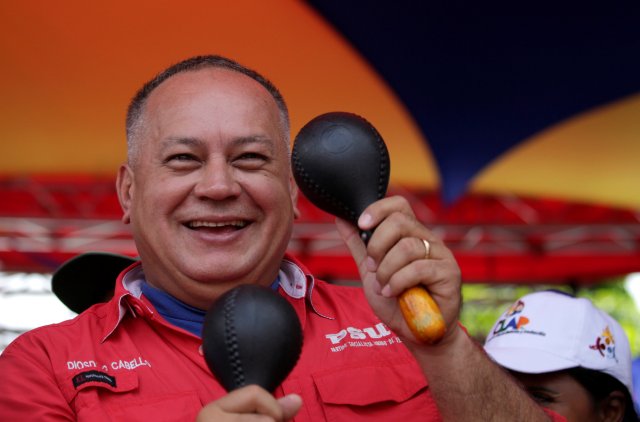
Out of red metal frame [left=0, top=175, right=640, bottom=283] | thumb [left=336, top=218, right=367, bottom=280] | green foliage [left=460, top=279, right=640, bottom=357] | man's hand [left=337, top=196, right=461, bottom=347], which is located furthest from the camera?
green foliage [left=460, top=279, right=640, bottom=357]

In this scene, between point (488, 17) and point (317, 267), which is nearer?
point (488, 17)

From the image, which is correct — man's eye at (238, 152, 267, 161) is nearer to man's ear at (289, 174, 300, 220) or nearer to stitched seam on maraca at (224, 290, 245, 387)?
man's ear at (289, 174, 300, 220)

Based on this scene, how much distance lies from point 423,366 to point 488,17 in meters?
3.89

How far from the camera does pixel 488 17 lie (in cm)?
495

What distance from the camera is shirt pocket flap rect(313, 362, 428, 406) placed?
154cm

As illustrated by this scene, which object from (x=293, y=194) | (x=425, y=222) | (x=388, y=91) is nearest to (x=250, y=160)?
(x=293, y=194)

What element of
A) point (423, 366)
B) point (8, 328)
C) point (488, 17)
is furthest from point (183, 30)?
point (8, 328)

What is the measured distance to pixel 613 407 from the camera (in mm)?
2160

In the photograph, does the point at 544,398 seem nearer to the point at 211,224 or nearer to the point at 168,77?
the point at 211,224

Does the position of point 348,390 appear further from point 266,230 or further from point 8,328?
point 8,328

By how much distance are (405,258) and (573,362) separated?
1112 mm

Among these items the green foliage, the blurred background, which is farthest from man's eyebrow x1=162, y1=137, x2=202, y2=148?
the green foliage

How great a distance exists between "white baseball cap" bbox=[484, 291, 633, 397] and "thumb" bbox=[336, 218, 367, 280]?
0.91m

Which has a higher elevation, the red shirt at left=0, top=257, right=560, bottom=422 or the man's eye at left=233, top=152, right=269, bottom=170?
the man's eye at left=233, top=152, right=269, bottom=170
